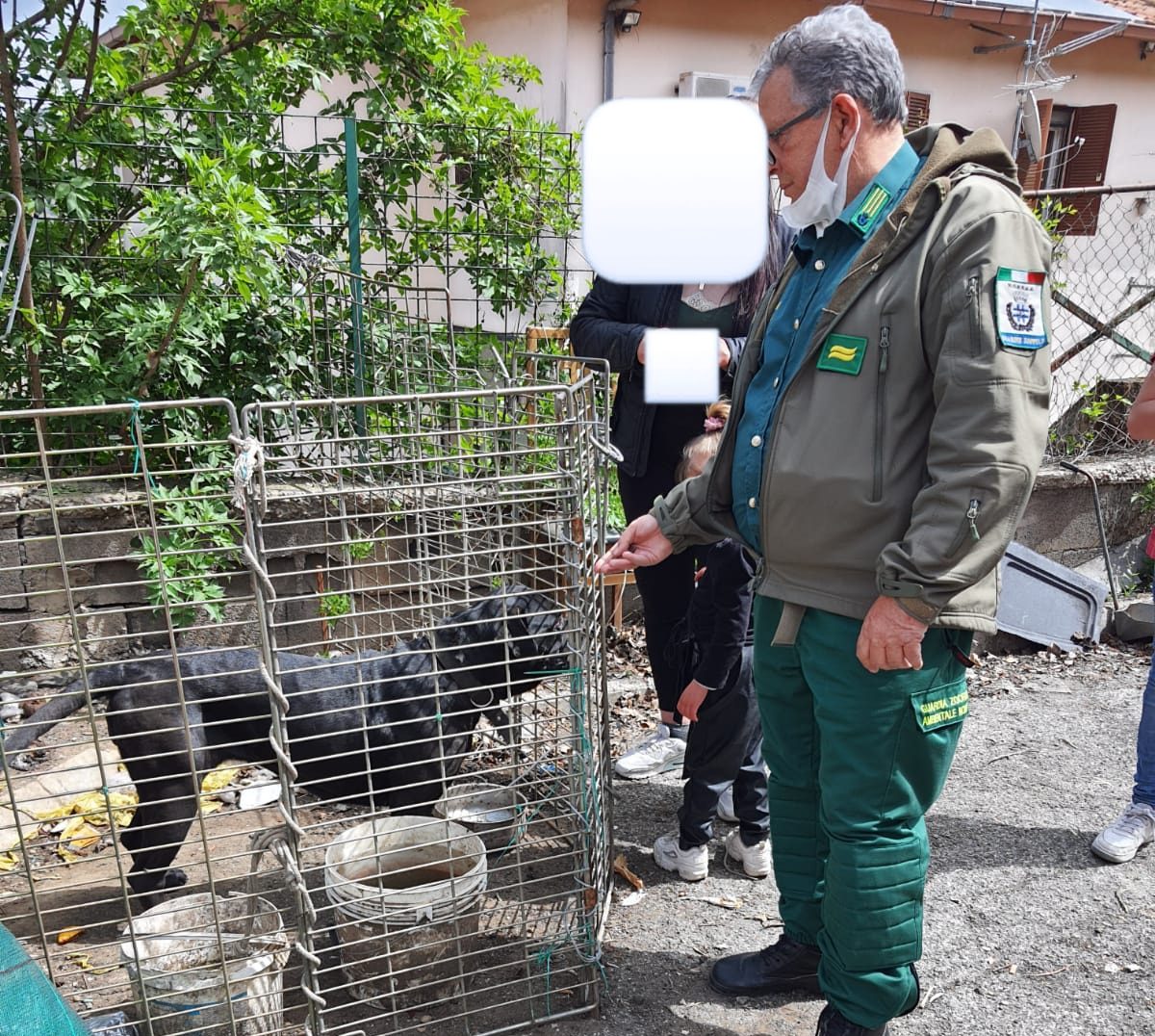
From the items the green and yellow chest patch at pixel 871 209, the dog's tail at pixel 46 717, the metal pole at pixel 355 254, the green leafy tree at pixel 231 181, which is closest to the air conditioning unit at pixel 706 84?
the green leafy tree at pixel 231 181

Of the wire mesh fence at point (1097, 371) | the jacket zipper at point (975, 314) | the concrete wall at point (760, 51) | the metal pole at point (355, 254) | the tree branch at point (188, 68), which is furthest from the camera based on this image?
the concrete wall at point (760, 51)

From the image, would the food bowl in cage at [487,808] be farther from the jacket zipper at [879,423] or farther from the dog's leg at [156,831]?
the jacket zipper at [879,423]

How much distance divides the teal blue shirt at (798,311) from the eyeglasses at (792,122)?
18 centimetres

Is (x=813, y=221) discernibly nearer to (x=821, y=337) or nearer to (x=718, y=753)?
(x=821, y=337)

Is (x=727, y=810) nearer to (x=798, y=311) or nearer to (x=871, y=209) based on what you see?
(x=798, y=311)

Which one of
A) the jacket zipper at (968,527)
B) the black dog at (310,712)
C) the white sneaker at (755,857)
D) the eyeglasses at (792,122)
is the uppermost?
the eyeglasses at (792,122)

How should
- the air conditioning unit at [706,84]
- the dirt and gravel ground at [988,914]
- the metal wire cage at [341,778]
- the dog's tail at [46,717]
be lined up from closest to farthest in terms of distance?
the metal wire cage at [341,778] → the dirt and gravel ground at [988,914] → the dog's tail at [46,717] → the air conditioning unit at [706,84]

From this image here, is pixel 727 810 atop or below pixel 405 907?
below

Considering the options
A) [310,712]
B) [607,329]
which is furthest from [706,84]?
[310,712]

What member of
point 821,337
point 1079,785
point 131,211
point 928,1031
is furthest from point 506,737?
point 131,211

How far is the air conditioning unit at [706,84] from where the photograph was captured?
817cm

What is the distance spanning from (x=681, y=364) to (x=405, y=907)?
5.74 feet

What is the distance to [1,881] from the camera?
2.94 metres

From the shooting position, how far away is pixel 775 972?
2.34m
